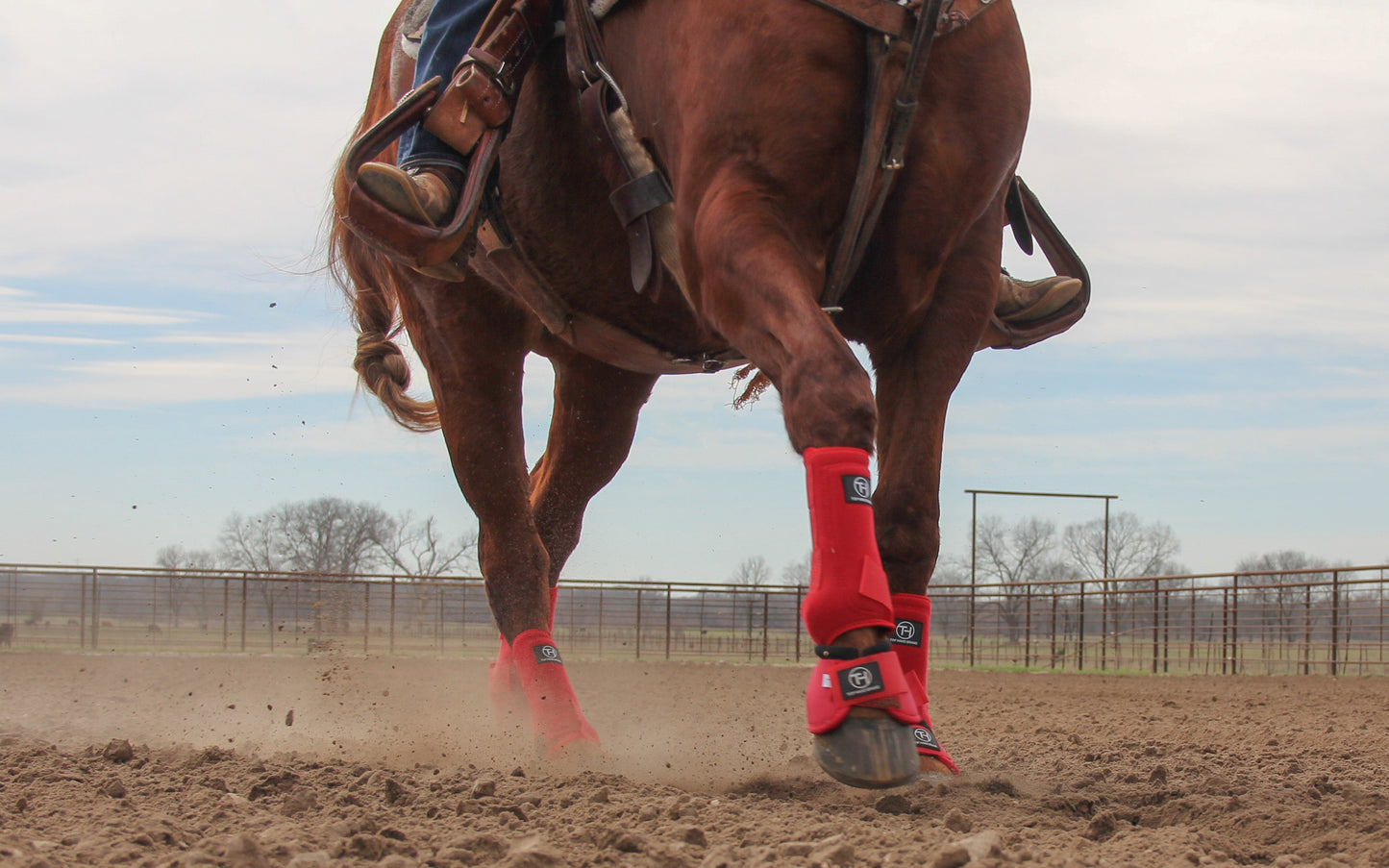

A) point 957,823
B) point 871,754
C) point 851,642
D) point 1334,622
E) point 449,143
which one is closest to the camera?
point 957,823

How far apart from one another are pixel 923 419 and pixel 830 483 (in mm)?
718

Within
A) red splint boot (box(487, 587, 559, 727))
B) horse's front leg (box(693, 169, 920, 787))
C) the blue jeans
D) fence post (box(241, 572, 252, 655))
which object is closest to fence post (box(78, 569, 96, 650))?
fence post (box(241, 572, 252, 655))

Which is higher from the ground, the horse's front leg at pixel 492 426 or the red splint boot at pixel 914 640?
the horse's front leg at pixel 492 426

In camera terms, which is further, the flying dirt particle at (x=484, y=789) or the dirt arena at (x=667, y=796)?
the flying dirt particle at (x=484, y=789)

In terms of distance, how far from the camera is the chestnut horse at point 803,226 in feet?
8.16

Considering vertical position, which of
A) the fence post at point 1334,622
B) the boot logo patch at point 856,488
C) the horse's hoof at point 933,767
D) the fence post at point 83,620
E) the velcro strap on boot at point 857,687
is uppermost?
the boot logo patch at point 856,488

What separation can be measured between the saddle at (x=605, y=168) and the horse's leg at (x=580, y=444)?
1.03 meters

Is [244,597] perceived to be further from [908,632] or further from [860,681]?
[860,681]

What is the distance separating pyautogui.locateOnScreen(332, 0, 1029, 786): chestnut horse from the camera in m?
2.49

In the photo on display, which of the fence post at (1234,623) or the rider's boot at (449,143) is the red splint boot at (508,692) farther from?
the fence post at (1234,623)

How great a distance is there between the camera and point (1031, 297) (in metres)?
4.02

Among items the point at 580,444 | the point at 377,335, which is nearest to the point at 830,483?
the point at 580,444

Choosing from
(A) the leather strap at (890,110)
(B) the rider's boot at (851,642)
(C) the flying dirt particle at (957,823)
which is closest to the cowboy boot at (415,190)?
(A) the leather strap at (890,110)

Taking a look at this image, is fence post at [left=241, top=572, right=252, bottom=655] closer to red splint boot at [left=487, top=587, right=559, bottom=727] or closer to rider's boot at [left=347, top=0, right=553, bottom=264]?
red splint boot at [left=487, top=587, right=559, bottom=727]
